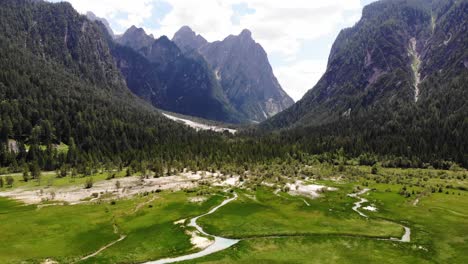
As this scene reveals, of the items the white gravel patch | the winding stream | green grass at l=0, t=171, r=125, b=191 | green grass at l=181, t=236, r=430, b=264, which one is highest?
green grass at l=0, t=171, r=125, b=191

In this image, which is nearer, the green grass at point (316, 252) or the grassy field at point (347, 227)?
the green grass at point (316, 252)

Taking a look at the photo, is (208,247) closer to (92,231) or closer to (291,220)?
(92,231)

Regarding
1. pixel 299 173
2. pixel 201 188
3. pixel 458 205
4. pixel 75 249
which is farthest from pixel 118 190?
pixel 458 205

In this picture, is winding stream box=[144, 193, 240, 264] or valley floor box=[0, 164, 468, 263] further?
valley floor box=[0, 164, 468, 263]

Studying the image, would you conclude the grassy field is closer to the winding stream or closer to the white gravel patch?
the winding stream

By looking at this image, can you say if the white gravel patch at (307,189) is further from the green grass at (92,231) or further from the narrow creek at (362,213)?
the green grass at (92,231)

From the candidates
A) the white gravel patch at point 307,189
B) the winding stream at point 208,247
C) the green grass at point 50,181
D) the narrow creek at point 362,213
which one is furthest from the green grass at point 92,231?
the narrow creek at point 362,213

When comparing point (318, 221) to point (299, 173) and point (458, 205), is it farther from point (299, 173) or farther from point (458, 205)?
point (299, 173)

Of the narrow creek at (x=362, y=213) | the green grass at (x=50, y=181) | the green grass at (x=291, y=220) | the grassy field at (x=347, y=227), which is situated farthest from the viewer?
the green grass at (x=50, y=181)

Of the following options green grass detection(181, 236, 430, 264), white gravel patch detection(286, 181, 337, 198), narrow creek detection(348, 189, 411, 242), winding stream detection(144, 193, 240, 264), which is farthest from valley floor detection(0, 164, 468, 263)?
winding stream detection(144, 193, 240, 264)

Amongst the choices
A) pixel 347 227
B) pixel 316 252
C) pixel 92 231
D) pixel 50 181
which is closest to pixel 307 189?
pixel 347 227
